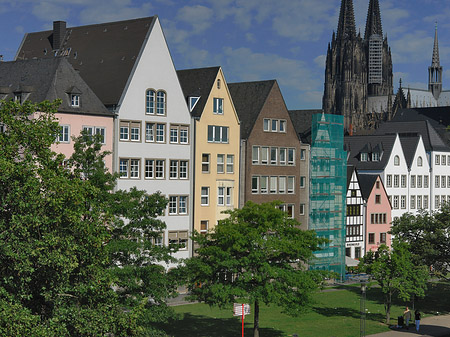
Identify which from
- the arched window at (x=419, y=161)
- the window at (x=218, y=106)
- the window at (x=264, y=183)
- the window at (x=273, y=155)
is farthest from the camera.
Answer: the arched window at (x=419, y=161)

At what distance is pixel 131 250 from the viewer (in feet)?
145

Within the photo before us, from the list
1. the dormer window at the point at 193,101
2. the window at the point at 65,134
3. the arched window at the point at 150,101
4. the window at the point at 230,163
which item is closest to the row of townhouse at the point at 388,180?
the window at the point at 230,163

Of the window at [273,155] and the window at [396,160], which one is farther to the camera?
the window at [396,160]

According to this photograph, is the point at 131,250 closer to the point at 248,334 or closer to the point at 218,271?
the point at 218,271

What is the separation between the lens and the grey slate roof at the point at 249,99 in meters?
78.8

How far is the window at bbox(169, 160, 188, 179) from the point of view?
71500 mm

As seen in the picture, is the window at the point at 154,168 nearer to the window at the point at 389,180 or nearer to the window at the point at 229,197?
the window at the point at 229,197

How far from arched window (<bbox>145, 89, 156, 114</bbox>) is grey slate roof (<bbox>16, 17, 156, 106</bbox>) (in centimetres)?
236

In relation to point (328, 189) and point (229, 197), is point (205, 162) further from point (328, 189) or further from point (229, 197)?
point (328, 189)

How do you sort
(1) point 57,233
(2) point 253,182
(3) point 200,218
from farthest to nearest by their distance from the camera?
(2) point 253,182, (3) point 200,218, (1) point 57,233

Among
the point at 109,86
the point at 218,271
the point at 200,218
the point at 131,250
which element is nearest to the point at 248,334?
the point at 218,271

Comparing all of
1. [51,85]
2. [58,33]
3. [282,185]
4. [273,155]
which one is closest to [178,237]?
[273,155]

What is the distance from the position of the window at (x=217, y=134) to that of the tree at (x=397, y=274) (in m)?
18.2

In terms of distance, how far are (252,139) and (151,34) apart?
14757 millimetres
